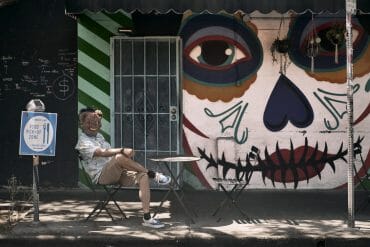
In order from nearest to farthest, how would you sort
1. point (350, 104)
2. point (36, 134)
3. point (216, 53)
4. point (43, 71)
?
point (350, 104) → point (36, 134) → point (216, 53) → point (43, 71)

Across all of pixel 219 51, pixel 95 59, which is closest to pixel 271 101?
pixel 219 51

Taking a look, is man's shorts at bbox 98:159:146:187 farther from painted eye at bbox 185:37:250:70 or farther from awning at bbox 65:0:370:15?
painted eye at bbox 185:37:250:70

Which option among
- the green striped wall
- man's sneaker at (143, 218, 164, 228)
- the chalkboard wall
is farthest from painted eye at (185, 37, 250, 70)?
man's sneaker at (143, 218, 164, 228)

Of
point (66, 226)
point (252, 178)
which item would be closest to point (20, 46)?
point (66, 226)

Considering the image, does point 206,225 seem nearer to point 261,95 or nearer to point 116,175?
point 116,175

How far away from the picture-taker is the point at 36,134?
7.01 metres

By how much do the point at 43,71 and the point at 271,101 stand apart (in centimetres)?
366

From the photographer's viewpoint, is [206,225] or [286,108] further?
[286,108]

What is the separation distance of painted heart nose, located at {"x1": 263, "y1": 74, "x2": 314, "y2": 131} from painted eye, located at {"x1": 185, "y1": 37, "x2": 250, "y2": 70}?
0.74 m

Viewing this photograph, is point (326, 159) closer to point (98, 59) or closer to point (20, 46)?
point (98, 59)

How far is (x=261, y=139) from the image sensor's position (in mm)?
9258

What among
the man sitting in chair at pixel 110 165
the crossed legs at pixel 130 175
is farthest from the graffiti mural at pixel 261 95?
the crossed legs at pixel 130 175

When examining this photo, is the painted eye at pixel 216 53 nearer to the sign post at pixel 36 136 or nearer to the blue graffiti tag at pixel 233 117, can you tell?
the blue graffiti tag at pixel 233 117

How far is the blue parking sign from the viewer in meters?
6.98
